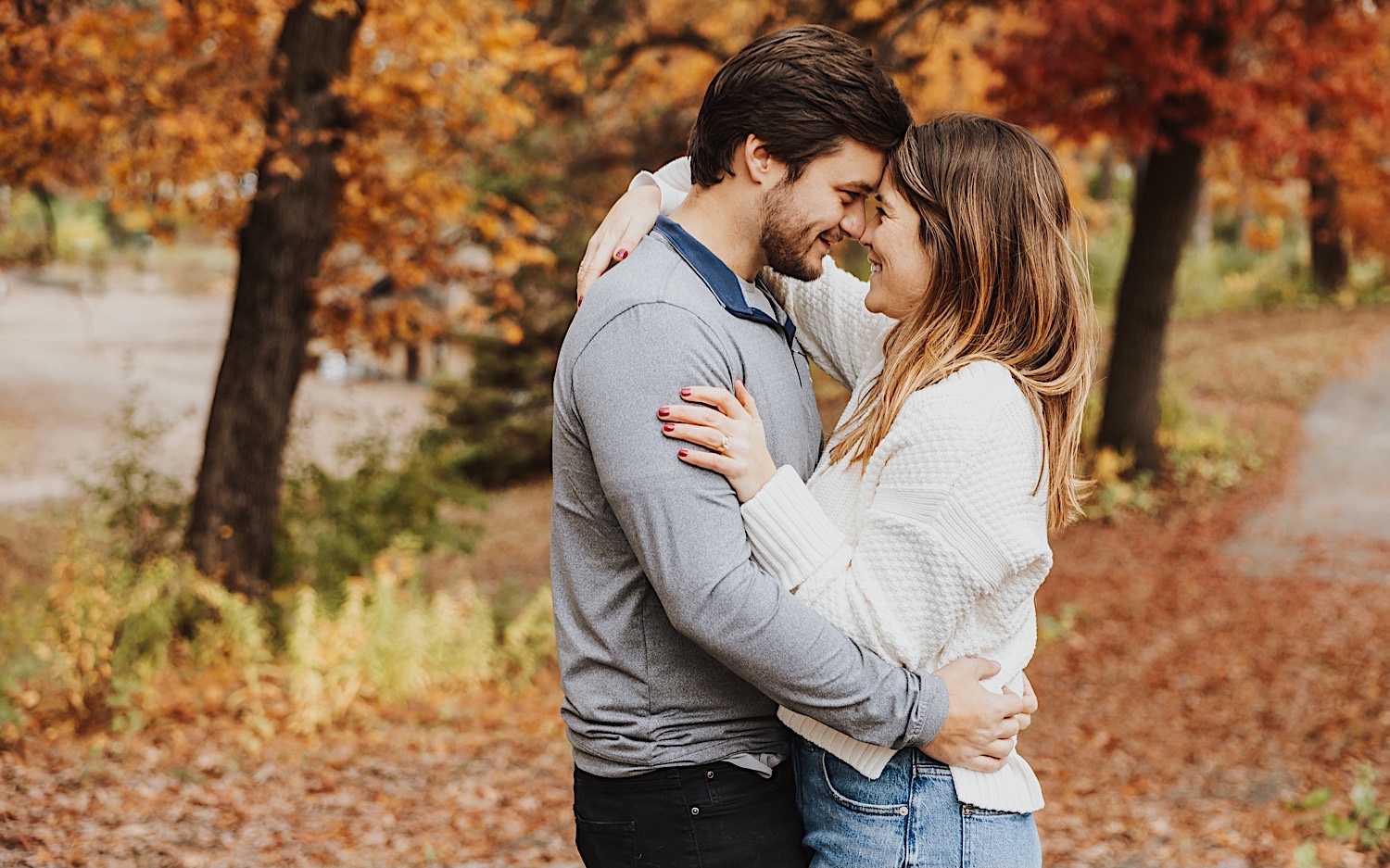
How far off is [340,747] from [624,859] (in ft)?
13.4

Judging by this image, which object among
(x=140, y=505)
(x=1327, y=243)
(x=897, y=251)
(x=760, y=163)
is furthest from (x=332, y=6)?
(x=1327, y=243)

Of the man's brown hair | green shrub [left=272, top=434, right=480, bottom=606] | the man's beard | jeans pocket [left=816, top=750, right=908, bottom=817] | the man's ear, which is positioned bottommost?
green shrub [left=272, top=434, right=480, bottom=606]

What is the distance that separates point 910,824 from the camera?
203cm

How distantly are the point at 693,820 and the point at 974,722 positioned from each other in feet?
1.65

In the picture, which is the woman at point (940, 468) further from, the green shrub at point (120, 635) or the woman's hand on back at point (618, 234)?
the green shrub at point (120, 635)

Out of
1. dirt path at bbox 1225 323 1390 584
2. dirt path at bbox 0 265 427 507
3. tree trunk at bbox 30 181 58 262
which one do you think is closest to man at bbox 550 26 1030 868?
tree trunk at bbox 30 181 58 262

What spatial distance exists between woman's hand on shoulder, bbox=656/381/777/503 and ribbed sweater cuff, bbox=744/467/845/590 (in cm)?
3

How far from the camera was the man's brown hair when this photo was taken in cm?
211

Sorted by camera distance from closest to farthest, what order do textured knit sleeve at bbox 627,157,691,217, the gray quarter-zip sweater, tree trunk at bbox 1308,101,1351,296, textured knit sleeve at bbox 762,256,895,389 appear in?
the gray quarter-zip sweater → textured knit sleeve at bbox 627,157,691,217 → textured knit sleeve at bbox 762,256,895,389 → tree trunk at bbox 1308,101,1351,296

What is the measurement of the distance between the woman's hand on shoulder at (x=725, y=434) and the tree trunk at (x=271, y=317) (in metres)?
5.65

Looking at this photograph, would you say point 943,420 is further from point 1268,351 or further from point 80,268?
point 80,268

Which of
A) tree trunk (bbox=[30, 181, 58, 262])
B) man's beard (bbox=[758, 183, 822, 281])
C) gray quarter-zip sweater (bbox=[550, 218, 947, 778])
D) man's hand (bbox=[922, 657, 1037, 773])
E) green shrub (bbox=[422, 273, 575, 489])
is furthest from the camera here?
green shrub (bbox=[422, 273, 575, 489])

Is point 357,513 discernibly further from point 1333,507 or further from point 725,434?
point 1333,507

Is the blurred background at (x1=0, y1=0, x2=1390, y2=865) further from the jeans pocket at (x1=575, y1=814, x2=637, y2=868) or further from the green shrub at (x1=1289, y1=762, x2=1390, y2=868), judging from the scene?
the jeans pocket at (x1=575, y1=814, x2=637, y2=868)
